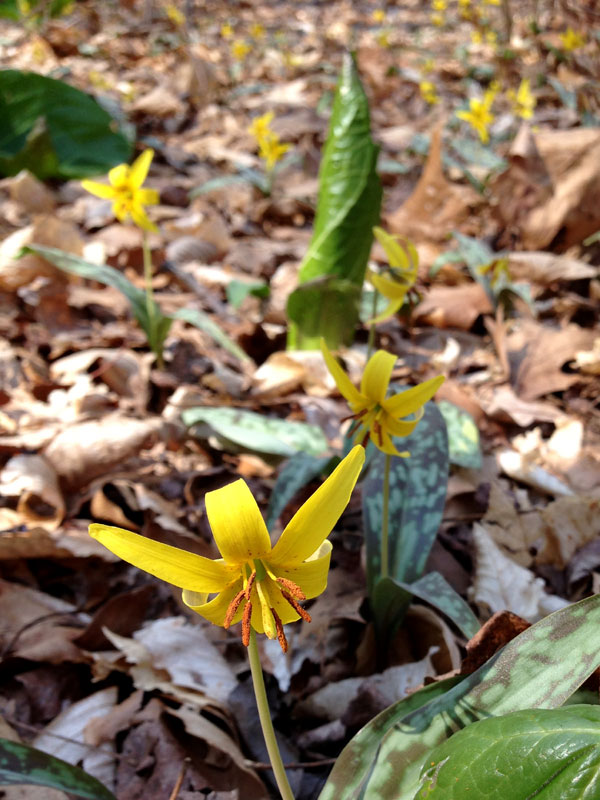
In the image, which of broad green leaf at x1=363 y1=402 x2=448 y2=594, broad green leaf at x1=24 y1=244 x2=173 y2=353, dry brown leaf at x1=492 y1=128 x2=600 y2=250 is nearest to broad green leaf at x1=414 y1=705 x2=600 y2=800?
broad green leaf at x1=363 y1=402 x2=448 y2=594

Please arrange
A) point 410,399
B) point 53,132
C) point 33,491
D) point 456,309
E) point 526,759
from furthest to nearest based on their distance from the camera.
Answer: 1. point 53,132
2. point 456,309
3. point 33,491
4. point 410,399
5. point 526,759

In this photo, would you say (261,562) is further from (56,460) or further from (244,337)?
(244,337)

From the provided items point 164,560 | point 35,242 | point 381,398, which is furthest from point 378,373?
point 35,242

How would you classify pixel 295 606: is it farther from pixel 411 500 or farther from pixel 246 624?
pixel 411 500

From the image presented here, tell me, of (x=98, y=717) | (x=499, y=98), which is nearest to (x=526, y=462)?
(x=98, y=717)

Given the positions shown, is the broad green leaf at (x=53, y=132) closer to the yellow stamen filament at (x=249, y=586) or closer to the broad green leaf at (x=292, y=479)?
the broad green leaf at (x=292, y=479)

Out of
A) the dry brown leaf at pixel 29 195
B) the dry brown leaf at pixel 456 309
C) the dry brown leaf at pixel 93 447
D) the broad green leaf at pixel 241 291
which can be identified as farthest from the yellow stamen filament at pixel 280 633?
the dry brown leaf at pixel 29 195

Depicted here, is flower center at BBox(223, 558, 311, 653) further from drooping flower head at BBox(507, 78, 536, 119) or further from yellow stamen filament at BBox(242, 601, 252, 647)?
drooping flower head at BBox(507, 78, 536, 119)
